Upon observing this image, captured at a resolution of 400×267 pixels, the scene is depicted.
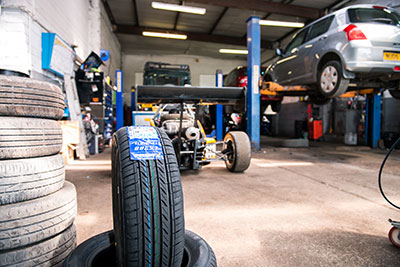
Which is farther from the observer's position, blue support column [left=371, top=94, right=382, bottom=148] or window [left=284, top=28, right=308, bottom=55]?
blue support column [left=371, top=94, right=382, bottom=148]

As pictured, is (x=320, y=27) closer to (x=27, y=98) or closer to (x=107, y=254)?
(x=27, y=98)

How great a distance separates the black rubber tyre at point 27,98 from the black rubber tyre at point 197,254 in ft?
3.23

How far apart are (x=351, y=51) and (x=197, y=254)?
4.15 meters

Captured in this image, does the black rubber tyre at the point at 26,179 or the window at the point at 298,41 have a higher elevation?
the window at the point at 298,41

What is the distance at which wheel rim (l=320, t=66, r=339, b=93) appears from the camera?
4359 mm

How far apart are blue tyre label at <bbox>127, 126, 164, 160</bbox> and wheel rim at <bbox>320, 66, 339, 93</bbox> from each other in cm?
412

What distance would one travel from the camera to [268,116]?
1442 cm

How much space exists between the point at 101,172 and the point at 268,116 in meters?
11.9

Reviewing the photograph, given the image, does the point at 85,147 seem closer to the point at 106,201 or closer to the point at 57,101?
the point at 106,201

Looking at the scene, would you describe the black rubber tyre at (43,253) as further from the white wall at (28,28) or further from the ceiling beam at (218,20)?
the ceiling beam at (218,20)

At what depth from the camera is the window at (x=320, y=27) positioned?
4.74 m

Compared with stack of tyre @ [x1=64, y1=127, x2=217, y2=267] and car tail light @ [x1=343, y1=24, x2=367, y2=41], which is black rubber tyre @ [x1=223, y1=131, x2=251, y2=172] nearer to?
car tail light @ [x1=343, y1=24, x2=367, y2=41]

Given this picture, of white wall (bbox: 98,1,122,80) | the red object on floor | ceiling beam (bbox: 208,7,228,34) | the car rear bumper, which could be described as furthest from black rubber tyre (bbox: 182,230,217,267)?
ceiling beam (bbox: 208,7,228,34)

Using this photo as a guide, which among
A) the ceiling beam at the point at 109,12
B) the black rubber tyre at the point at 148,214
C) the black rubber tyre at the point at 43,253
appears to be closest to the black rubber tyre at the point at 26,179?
the black rubber tyre at the point at 43,253
